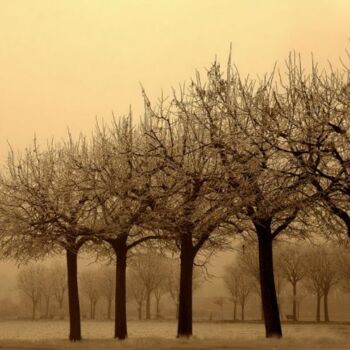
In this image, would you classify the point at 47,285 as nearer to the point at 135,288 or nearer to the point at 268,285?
the point at 135,288

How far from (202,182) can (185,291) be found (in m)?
4.74

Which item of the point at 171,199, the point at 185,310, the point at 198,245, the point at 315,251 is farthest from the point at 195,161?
the point at 315,251

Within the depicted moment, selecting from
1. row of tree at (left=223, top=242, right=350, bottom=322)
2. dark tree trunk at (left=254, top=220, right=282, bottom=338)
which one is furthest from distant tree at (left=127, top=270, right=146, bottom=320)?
dark tree trunk at (left=254, top=220, right=282, bottom=338)

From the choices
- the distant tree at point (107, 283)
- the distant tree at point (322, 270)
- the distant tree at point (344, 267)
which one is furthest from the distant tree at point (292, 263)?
the distant tree at point (107, 283)

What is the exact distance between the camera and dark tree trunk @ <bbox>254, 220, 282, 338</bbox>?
20.6 m

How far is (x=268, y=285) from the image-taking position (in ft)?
68.1

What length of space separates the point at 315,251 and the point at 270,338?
144ft

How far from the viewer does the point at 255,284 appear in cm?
6450

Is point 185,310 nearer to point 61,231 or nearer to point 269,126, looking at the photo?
point 61,231

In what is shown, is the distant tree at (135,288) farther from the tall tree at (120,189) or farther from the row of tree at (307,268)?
the tall tree at (120,189)

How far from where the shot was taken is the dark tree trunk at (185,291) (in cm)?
2242

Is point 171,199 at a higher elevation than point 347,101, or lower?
lower

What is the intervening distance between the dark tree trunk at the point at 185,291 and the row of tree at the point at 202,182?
1.6 inches

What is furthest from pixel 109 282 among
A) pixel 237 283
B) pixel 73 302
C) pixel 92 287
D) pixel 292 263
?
pixel 73 302
